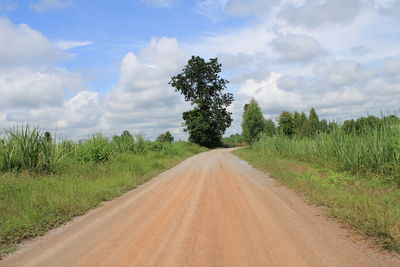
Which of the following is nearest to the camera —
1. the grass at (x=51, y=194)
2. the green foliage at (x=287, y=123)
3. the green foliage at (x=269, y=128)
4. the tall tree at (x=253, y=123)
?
the grass at (x=51, y=194)

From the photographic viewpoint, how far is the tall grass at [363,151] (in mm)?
10594

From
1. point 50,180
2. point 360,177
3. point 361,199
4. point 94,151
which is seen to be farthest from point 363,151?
point 94,151

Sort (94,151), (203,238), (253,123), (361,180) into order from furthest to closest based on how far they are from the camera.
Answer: (253,123), (94,151), (361,180), (203,238)

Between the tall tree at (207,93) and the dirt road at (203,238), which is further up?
the tall tree at (207,93)

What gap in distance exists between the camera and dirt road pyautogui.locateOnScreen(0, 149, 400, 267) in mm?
4648

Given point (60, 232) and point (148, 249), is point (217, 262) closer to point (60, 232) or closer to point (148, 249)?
point (148, 249)

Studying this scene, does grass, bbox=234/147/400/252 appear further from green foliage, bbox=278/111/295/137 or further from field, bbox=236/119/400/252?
green foliage, bbox=278/111/295/137

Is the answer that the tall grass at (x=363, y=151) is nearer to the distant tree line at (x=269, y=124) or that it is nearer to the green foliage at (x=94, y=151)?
the distant tree line at (x=269, y=124)

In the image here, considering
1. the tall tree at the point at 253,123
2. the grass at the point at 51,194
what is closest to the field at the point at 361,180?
the grass at the point at 51,194

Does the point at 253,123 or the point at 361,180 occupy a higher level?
the point at 253,123

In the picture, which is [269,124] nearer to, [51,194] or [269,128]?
[269,128]

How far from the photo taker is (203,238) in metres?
5.57

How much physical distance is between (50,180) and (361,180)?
11043mm

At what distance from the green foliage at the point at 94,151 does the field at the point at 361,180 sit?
10117 millimetres
